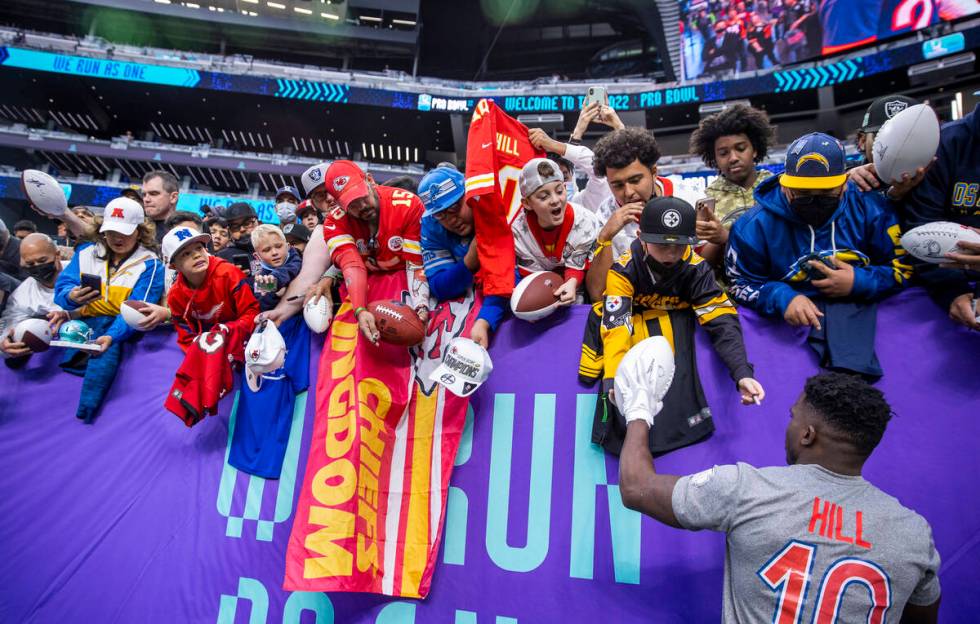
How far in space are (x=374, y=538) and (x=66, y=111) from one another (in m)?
30.9

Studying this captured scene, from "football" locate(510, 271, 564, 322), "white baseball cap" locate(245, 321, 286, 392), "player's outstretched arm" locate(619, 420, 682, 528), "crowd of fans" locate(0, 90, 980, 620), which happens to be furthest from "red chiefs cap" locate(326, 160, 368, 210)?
"player's outstretched arm" locate(619, 420, 682, 528)

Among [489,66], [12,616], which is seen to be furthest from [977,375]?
[489,66]

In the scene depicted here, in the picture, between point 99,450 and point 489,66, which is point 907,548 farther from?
point 489,66

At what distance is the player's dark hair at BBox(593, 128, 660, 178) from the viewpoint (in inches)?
138

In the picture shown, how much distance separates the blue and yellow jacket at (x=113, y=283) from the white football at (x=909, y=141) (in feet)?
15.5

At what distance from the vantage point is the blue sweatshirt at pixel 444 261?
12.0 ft

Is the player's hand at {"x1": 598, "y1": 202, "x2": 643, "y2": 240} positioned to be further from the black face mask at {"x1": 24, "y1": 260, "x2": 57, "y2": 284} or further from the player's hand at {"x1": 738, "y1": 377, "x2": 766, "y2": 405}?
the black face mask at {"x1": 24, "y1": 260, "x2": 57, "y2": 284}

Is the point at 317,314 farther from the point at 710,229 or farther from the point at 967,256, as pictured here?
the point at 967,256

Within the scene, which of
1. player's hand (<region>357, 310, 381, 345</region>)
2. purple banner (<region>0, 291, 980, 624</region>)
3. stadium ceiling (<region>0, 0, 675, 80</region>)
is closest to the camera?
purple banner (<region>0, 291, 980, 624</region>)

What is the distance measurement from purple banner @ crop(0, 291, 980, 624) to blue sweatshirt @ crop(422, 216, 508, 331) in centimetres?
44

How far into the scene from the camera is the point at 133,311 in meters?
4.07

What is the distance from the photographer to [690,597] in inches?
102

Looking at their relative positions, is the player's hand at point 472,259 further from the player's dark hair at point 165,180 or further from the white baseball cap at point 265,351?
the player's dark hair at point 165,180

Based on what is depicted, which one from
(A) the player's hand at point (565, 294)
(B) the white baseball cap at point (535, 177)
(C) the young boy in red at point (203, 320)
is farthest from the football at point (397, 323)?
(C) the young boy in red at point (203, 320)
